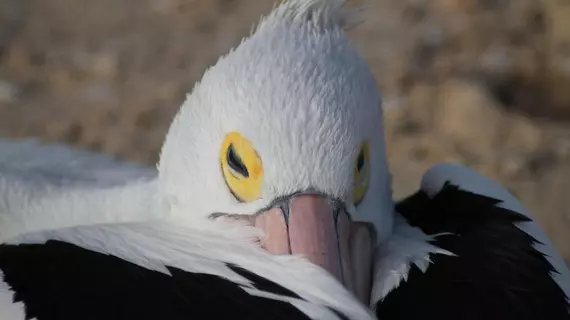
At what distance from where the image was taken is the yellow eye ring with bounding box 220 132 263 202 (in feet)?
4.21

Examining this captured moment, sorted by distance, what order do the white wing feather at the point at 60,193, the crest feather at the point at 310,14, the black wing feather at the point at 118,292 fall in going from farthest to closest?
the white wing feather at the point at 60,193, the crest feather at the point at 310,14, the black wing feather at the point at 118,292

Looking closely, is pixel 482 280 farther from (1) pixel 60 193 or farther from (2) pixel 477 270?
(1) pixel 60 193

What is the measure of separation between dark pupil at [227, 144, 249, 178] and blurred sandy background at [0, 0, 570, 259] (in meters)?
1.38

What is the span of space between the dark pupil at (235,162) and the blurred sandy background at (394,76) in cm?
138

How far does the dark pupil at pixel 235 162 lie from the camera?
4.28 feet

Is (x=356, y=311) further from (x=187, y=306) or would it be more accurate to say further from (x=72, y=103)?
(x=72, y=103)

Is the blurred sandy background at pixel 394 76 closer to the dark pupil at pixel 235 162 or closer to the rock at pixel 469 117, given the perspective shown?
the rock at pixel 469 117

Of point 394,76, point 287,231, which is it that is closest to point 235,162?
point 287,231

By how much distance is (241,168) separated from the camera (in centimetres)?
131

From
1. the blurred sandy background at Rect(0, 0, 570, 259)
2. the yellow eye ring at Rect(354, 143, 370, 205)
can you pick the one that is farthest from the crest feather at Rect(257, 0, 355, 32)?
the blurred sandy background at Rect(0, 0, 570, 259)

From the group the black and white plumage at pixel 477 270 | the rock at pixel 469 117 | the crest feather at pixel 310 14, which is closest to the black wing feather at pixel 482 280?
the black and white plumage at pixel 477 270

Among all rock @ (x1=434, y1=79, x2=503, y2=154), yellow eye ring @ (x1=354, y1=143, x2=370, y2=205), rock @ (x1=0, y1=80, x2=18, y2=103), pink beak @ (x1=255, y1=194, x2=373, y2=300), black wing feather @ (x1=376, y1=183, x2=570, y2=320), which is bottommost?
black wing feather @ (x1=376, y1=183, x2=570, y2=320)

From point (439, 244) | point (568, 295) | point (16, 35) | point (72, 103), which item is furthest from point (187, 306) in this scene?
point (16, 35)

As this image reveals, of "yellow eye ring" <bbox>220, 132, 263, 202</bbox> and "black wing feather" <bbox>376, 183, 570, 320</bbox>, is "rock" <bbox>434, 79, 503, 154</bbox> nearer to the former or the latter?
"black wing feather" <bbox>376, 183, 570, 320</bbox>
